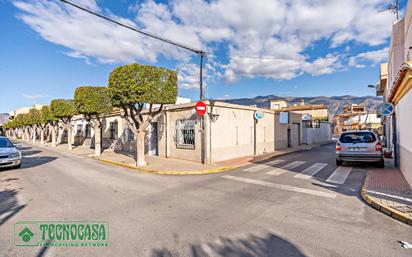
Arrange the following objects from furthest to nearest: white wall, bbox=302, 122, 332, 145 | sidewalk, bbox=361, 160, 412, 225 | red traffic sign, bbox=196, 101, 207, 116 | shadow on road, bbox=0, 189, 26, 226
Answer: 1. white wall, bbox=302, 122, 332, 145
2. red traffic sign, bbox=196, 101, 207, 116
3. shadow on road, bbox=0, 189, 26, 226
4. sidewalk, bbox=361, 160, 412, 225

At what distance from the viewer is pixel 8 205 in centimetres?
543

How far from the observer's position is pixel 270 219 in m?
4.43

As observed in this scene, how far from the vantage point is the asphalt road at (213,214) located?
11.0ft

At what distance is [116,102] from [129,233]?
8.04 metres

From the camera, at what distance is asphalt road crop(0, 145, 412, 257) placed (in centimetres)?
334

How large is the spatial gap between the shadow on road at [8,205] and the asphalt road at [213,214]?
0.03m

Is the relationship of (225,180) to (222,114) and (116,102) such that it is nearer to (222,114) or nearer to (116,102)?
(222,114)

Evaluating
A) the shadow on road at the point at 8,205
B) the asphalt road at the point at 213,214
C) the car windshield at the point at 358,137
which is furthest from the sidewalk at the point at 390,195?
the shadow on road at the point at 8,205

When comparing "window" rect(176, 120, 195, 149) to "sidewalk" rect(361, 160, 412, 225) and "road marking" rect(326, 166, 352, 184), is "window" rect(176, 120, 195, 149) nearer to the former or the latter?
"road marking" rect(326, 166, 352, 184)

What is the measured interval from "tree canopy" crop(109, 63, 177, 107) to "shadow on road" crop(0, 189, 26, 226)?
5.34 meters

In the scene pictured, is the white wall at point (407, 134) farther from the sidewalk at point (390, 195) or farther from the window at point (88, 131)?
the window at point (88, 131)

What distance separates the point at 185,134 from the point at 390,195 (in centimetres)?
968

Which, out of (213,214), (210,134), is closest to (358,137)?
(210,134)

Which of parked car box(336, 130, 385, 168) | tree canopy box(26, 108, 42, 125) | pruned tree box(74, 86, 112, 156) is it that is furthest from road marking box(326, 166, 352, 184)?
tree canopy box(26, 108, 42, 125)
